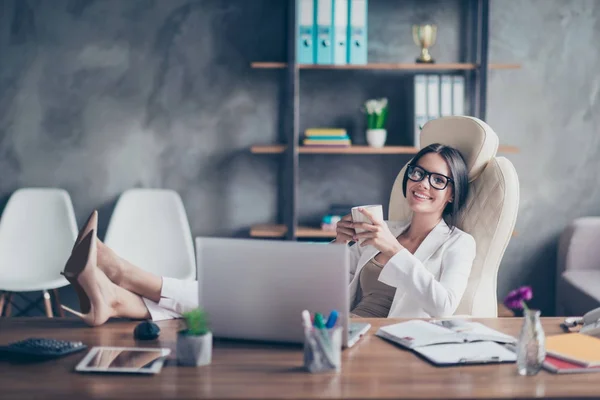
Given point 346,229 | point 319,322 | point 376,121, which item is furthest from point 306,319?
point 376,121

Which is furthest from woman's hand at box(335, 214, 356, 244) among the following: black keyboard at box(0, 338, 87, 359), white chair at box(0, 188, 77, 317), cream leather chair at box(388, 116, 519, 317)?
white chair at box(0, 188, 77, 317)

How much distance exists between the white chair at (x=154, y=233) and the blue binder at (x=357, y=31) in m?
1.25

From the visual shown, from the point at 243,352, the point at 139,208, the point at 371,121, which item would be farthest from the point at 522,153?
the point at 243,352

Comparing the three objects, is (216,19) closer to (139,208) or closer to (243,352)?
(139,208)

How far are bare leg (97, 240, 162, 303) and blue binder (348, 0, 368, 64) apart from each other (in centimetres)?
228

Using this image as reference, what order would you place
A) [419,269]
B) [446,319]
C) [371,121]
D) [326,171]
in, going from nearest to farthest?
[446,319] → [419,269] → [371,121] → [326,171]

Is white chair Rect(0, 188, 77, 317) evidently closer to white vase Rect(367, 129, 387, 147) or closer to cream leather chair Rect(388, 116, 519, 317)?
white vase Rect(367, 129, 387, 147)

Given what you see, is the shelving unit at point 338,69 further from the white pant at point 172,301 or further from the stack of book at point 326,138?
the white pant at point 172,301

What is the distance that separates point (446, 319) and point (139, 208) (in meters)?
2.49

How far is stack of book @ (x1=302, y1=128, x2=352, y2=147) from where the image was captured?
3.98m

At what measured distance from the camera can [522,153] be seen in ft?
14.0

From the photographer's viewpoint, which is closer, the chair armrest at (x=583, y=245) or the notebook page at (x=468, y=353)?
the notebook page at (x=468, y=353)

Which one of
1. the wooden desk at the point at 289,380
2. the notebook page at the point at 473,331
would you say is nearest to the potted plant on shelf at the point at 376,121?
the notebook page at the point at 473,331

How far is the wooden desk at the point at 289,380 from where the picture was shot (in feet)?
4.74
